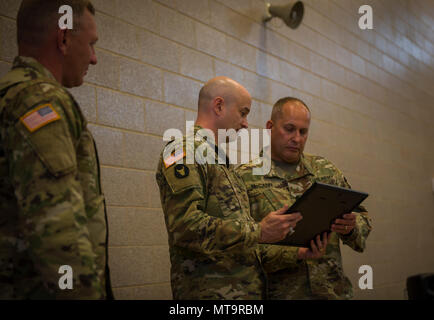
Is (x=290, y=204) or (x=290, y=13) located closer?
(x=290, y=204)

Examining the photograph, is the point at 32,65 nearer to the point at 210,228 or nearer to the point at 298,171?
the point at 210,228

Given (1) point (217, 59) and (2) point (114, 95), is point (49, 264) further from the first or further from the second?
(1) point (217, 59)

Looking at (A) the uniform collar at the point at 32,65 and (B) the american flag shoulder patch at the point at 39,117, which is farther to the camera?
(A) the uniform collar at the point at 32,65

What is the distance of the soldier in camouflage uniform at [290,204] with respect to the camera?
195 cm

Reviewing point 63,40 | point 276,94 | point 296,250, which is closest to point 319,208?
point 296,250

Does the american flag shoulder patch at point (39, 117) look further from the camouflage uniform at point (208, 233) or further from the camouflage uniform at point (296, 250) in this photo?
the camouflage uniform at point (296, 250)

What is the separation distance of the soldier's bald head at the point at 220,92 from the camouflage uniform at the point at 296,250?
45cm

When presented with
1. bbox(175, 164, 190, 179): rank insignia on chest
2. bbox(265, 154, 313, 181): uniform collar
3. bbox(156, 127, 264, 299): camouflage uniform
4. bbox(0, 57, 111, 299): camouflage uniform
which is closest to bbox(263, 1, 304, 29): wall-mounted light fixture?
bbox(265, 154, 313, 181): uniform collar

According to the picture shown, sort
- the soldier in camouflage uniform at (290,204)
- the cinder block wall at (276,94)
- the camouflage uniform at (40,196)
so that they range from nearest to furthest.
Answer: the camouflage uniform at (40,196) < the soldier in camouflage uniform at (290,204) < the cinder block wall at (276,94)

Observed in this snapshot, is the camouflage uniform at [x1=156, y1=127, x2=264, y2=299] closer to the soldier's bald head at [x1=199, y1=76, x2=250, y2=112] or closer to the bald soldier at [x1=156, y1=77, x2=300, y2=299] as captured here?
the bald soldier at [x1=156, y1=77, x2=300, y2=299]

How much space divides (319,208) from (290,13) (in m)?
2.03

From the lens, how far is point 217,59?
3.00 m

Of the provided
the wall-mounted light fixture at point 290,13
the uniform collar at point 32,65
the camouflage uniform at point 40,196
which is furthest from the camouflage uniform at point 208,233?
the wall-mounted light fixture at point 290,13

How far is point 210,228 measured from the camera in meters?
1.48
